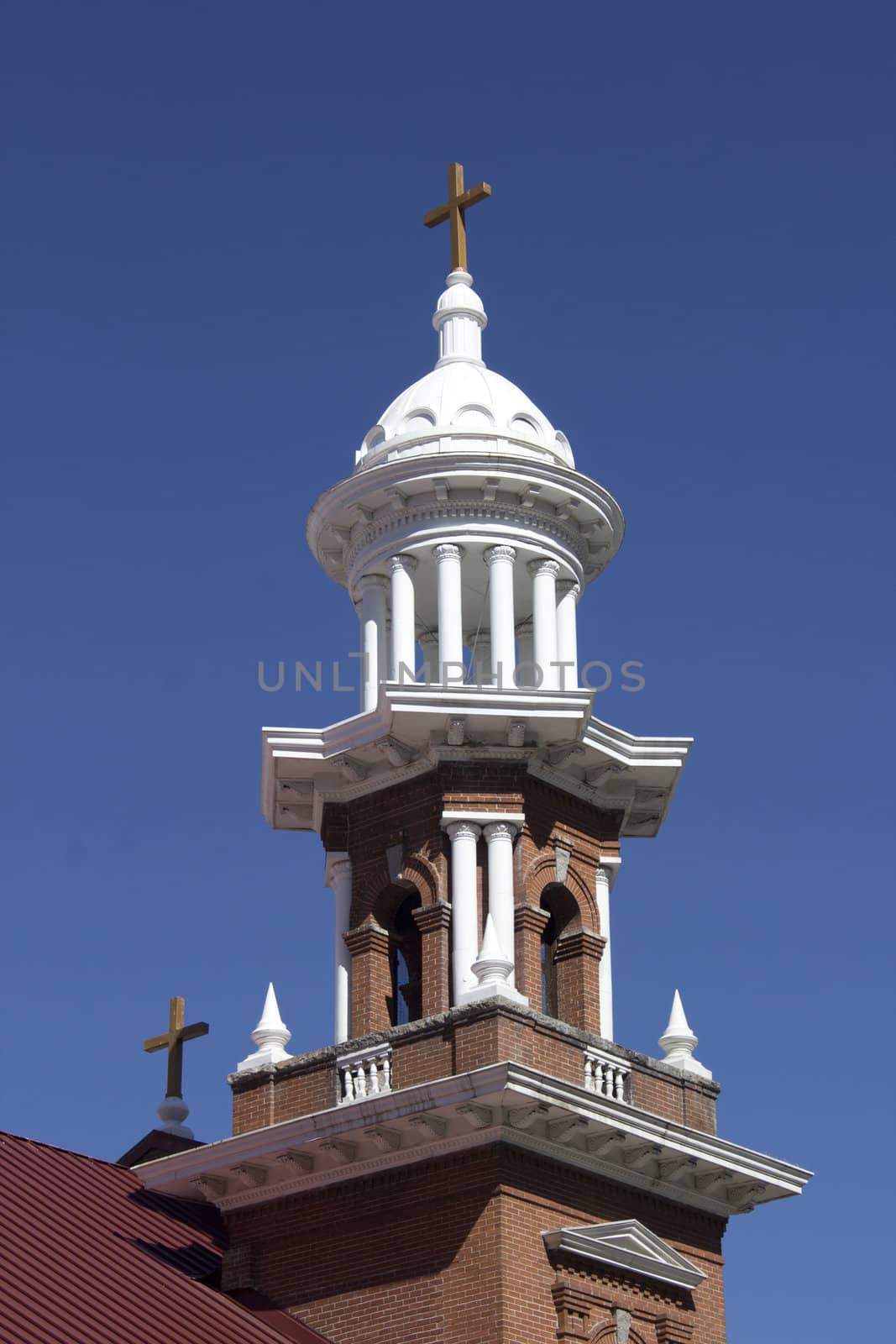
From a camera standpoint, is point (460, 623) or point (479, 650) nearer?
point (460, 623)

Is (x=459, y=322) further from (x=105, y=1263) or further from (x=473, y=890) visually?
(x=105, y=1263)

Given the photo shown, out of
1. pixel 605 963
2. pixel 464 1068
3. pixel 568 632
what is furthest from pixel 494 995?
pixel 568 632

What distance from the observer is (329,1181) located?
102 ft

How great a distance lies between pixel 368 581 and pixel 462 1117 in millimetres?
9289

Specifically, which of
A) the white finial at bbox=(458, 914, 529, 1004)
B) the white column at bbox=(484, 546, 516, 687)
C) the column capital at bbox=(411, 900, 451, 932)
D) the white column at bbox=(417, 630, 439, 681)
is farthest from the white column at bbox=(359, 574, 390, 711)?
the white finial at bbox=(458, 914, 529, 1004)

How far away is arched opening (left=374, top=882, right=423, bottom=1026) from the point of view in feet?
111

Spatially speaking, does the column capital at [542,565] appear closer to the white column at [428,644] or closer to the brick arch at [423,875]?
the white column at [428,644]

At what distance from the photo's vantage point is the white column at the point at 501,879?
32.5 metres

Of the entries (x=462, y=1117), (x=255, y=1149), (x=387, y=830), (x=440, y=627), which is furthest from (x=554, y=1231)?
(x=440, y=627)

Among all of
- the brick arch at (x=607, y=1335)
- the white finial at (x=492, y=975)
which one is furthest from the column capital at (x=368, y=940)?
the brick arch at (x=607, y=1335)

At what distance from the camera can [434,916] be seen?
3278 centimetres

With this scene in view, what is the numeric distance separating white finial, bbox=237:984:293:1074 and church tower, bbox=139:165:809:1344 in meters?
0.04

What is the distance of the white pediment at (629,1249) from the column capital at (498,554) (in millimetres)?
9460

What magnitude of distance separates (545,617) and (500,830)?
11.7 feet
